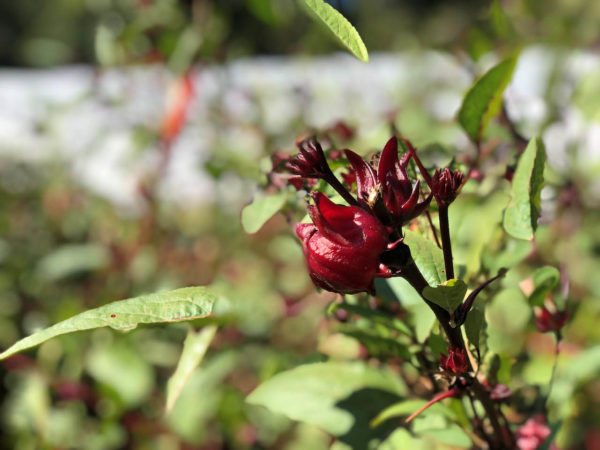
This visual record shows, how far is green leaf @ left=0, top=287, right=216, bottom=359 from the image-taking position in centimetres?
32

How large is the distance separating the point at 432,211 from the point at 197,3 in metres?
1.06

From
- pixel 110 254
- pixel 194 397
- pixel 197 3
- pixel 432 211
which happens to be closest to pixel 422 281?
pixel 432 211

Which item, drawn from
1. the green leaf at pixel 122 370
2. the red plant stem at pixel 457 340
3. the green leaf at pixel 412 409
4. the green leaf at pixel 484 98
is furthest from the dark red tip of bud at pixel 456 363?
the green leaf at pixel 122 370

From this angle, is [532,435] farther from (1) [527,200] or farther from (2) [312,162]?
(2) [312,162]

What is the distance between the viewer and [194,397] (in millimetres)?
907

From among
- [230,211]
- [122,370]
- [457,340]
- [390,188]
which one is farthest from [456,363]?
[230,211]

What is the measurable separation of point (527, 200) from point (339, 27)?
18cm

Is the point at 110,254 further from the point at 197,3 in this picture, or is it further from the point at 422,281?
the point at 422,281

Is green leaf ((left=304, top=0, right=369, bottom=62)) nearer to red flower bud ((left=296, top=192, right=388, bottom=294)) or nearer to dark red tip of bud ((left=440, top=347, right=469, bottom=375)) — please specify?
red flower bud ((left=296, top=192, right=388, bottom=294))

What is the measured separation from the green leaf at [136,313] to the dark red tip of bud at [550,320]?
11.3 inches

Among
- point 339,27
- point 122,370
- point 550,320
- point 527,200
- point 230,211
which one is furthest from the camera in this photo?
point 230,211

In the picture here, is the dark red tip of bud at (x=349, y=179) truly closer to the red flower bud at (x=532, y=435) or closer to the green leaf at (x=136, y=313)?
the green leaf at (x=136, y=313)

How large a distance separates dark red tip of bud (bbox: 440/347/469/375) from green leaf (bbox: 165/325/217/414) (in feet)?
0.66

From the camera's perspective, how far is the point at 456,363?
1.17 feet
